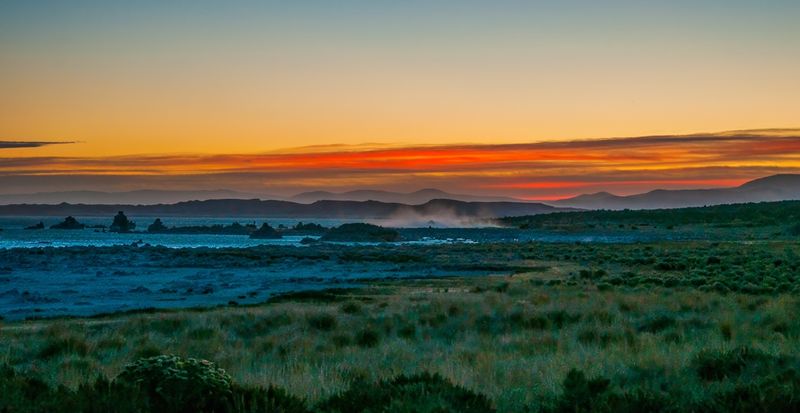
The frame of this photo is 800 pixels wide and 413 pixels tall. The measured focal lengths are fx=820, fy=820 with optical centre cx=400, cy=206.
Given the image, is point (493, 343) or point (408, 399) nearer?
point (408, 399)

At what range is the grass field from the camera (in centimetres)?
980

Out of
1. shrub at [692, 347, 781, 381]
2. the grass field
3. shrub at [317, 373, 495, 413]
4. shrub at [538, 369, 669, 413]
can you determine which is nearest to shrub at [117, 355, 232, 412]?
shrub at [317, 373, 495, 413]

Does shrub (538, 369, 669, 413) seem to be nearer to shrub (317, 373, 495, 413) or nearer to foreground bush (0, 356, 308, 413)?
shrub (317, 373, 495, 413)

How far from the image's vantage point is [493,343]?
561 inches

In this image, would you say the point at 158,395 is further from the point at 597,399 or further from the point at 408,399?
the point at 597,399

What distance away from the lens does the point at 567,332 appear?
602 inches

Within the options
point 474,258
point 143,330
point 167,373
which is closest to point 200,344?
point 143,330

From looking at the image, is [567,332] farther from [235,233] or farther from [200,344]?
[235,233]

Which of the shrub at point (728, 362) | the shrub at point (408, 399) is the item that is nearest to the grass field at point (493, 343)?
the shrub at point (728, 362)

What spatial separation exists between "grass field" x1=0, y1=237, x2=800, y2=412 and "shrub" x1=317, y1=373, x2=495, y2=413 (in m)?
0.46

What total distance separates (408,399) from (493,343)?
6650mm

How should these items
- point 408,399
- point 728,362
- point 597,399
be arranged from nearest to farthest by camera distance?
point 408,399 → point 597,399 → point 728,362

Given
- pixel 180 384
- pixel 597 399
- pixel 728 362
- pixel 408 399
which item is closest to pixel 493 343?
pixel 728 362

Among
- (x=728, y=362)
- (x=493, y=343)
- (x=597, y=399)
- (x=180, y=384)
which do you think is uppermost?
(x=180, y=384)
